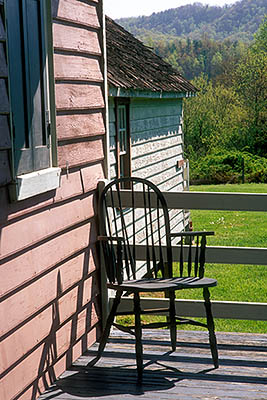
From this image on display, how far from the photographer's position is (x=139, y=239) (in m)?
8.75

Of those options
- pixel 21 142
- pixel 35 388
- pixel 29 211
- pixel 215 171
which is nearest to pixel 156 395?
pixel 35 388

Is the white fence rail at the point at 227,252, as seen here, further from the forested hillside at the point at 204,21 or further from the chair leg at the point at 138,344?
the forested hillside at the point at 204,21

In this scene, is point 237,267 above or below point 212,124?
below

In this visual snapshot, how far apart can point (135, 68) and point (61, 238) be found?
209 inches

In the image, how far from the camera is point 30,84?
131 inches

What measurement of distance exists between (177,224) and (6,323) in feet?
28.7

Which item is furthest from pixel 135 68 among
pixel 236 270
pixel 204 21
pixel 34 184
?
pixel 204 21

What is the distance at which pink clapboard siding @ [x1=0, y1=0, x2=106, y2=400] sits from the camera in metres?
3.06

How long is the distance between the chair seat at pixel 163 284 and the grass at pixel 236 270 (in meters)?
3.44

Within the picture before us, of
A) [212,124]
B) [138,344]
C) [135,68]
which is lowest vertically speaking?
[138,344]

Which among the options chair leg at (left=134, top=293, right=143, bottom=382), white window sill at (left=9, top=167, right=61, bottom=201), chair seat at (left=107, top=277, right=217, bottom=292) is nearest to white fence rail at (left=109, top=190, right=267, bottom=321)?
chair seat at (left=107, top=277, right=217, bottom=292)

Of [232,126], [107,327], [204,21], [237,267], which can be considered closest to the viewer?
[107,327]

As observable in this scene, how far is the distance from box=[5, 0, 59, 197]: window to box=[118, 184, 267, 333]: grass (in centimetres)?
439

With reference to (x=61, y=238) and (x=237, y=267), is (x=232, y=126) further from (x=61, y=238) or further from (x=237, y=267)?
(x=61, y=238)
